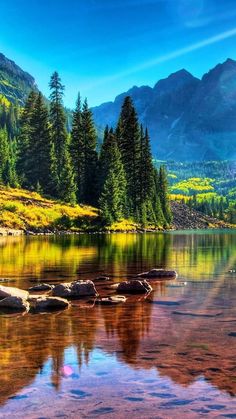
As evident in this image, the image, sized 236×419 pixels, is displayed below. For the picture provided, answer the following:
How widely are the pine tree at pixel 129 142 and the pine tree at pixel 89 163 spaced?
693cm

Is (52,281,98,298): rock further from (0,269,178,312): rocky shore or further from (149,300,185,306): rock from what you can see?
(149,300,185,306): rock

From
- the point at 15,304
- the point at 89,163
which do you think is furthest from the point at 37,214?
the point at 15,304

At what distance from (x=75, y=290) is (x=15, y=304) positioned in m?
3.25

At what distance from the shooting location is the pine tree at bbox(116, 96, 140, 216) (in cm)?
11894

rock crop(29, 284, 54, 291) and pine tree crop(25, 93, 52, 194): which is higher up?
pine tree crop(25, 93, 52, 194)

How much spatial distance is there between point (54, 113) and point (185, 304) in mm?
114487

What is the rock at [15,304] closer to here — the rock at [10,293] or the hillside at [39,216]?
the rock at [10,293]

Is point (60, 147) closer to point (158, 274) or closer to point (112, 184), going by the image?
point (112, 184)

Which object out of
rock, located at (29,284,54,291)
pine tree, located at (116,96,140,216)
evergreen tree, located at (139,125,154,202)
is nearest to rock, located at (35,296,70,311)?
rock, located at (29,284,54,291)

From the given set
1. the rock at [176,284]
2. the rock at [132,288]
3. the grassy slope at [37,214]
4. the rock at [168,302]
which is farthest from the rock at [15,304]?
the grassy slope at [37,214]

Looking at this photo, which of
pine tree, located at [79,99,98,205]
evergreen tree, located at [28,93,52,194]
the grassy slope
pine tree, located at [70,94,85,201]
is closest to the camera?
the grassy slope

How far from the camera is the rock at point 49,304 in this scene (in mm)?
16125

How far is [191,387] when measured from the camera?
861 centimetres

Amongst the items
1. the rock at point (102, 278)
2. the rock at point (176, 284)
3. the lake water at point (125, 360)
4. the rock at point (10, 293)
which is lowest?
the lake water at point (125, 360)
